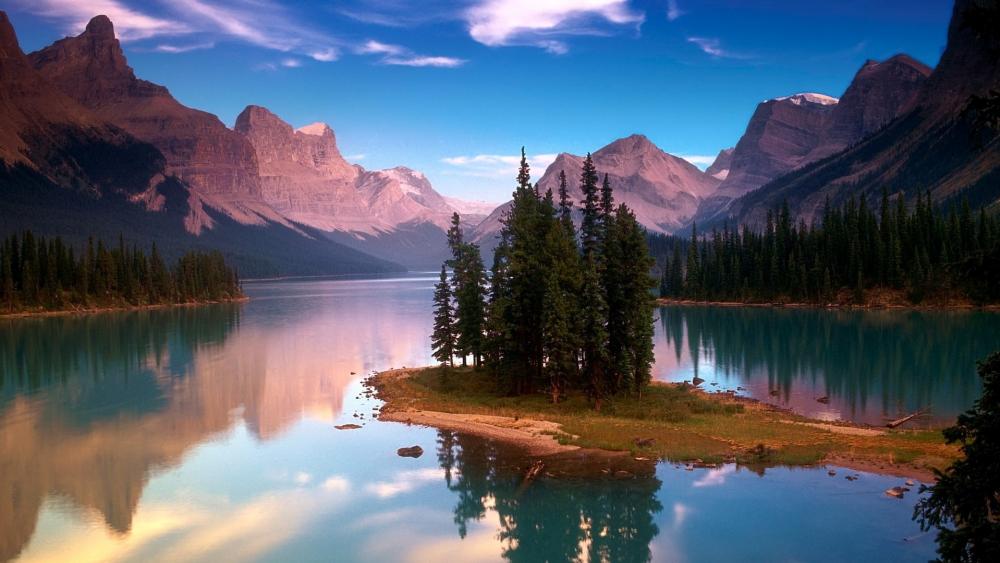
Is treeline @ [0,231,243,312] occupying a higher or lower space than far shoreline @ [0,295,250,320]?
higher

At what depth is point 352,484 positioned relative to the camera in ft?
139

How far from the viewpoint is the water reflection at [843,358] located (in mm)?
64250

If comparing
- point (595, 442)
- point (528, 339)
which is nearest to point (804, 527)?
point (595, 442)

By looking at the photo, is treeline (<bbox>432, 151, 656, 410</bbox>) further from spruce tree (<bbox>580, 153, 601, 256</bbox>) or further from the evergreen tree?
the evergreen tree

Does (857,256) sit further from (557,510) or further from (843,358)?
(557,510)

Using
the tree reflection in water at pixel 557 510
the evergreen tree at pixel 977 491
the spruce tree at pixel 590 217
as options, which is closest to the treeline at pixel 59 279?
the spruce tree at pixel 590 217

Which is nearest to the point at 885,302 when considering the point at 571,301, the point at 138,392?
the point at 571,301

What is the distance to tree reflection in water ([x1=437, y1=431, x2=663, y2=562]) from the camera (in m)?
32.4

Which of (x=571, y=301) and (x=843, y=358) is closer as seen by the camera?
(x=571, y=301)

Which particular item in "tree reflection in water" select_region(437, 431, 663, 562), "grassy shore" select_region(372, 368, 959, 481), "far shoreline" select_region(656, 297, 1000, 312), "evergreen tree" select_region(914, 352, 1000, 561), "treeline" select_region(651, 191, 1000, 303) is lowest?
"tree reflection in water" select_region(437, 431, 663, 562)

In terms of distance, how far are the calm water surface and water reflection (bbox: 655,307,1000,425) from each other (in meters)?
0.63

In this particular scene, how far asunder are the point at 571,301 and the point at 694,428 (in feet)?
46.8

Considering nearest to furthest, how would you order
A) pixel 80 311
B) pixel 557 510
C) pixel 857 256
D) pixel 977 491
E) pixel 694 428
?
pixel 977 491
pixel 557 510
pixel 694 428
pixel 857 256
pixel 80 311

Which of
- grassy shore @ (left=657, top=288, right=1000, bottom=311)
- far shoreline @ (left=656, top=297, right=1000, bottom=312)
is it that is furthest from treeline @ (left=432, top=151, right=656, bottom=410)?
grassy shore @ (left=657, top=288, right=1000, bottom=311)
